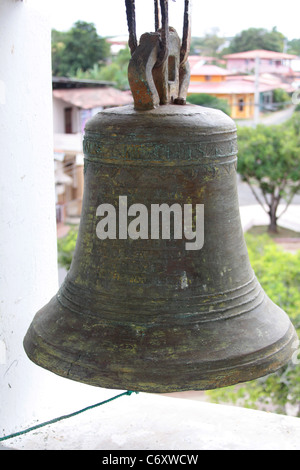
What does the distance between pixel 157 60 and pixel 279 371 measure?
18.1ft

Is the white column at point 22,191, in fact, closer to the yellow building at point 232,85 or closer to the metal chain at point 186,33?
the metal chain at point 186,33

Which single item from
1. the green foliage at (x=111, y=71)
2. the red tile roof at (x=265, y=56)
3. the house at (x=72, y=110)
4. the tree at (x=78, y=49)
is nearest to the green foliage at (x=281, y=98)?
the red tile roof at (x=265, y=56)

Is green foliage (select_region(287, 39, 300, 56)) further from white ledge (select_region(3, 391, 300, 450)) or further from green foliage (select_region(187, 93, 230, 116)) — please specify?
white ledge (select_region(3, 391, 300, 450))

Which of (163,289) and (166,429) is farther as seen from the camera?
(166,429)

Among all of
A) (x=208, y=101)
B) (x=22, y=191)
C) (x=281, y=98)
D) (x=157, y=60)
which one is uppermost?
(x=157, y=60)

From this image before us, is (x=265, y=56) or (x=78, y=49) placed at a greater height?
(x=78, y=49)

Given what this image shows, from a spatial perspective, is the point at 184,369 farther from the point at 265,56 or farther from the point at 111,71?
the point at 111,71

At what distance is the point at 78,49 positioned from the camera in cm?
1797

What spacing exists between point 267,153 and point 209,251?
41.3 feet

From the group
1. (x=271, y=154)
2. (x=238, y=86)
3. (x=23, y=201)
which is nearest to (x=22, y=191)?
(x=23, y=201)

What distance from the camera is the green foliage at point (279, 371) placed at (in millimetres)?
6469

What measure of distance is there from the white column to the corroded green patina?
56 centimetres

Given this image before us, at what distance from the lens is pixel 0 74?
208cm

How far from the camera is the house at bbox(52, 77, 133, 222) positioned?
13.8 metres
